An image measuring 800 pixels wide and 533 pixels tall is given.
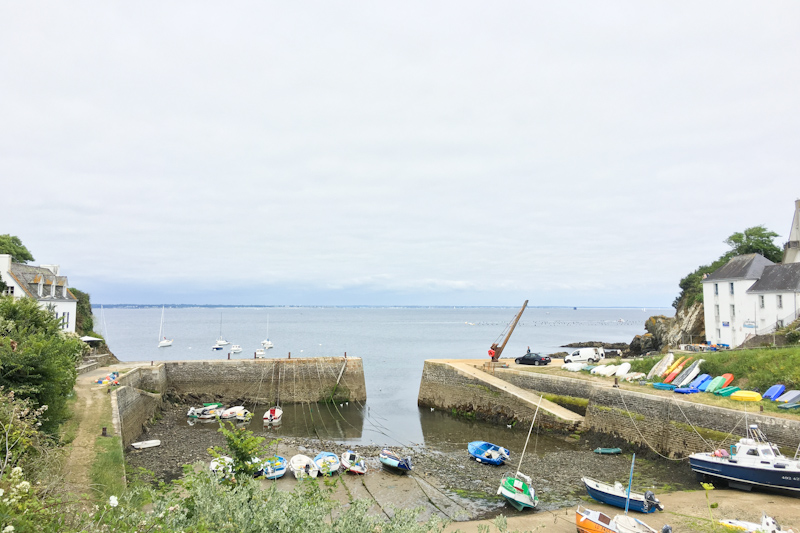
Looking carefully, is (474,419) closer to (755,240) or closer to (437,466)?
(437,466)

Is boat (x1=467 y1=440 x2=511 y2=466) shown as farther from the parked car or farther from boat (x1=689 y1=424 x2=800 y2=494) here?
the parked car

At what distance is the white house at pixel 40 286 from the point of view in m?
32.1

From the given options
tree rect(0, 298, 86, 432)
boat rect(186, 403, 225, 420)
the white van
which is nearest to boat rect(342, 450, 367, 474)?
tree rect(0, 298, 86, 432)

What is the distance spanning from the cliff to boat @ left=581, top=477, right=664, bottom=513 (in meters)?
28.9

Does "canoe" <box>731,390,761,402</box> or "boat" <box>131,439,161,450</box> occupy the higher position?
"canoe" <box>731,390,761,402</box>

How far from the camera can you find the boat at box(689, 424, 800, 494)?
15391 mm

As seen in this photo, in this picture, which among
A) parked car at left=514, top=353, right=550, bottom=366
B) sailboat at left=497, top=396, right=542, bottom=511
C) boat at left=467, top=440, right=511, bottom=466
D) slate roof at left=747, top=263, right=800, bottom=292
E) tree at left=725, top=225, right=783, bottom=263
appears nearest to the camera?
sailboat at left=497, top=396, right=542, bottom=511

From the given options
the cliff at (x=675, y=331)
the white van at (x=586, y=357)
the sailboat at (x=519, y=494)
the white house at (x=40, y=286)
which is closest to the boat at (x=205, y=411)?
the white house at (x=40, y=286)

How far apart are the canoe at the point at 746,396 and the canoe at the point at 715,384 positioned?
1.27m

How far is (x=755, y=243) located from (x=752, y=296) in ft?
70.9

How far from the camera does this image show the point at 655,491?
17359 mm

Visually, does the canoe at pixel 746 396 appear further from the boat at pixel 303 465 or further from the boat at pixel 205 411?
the boat at pixel 205 411

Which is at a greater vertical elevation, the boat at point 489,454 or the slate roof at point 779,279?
the slate roof at point 779,279

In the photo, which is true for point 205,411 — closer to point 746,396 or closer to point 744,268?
point 746,396
